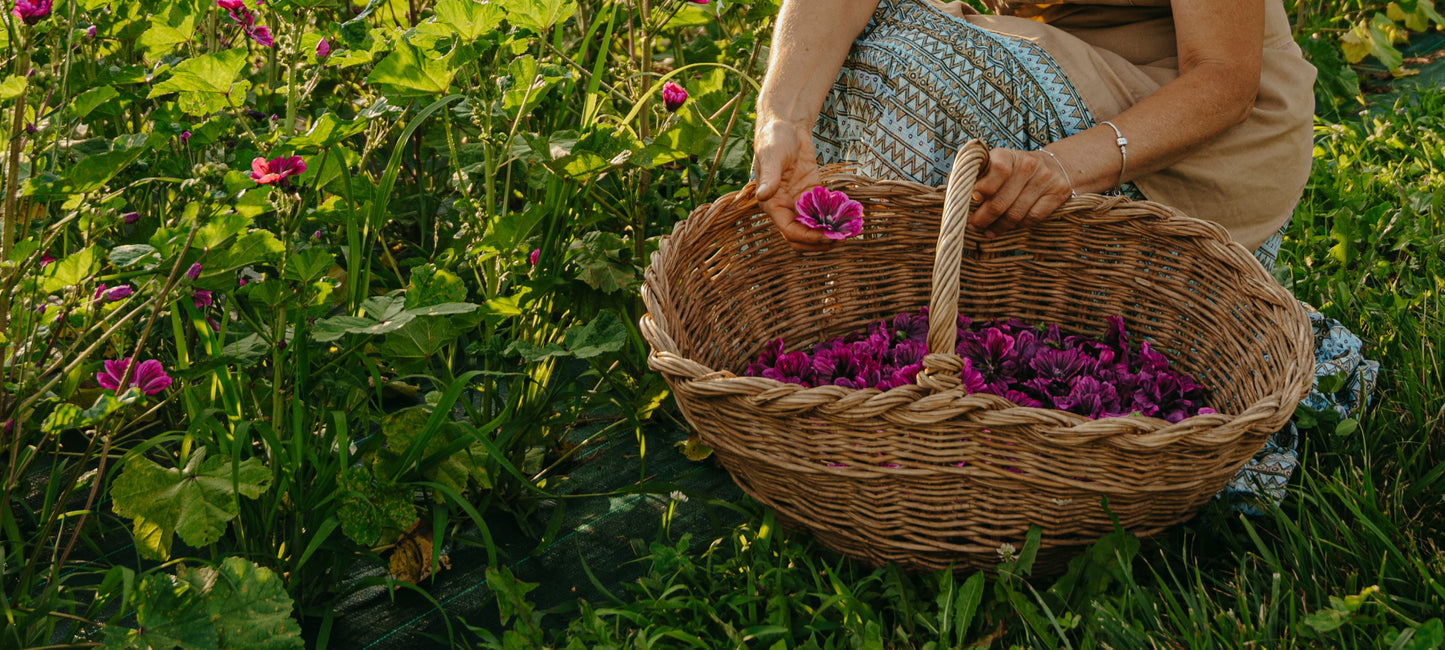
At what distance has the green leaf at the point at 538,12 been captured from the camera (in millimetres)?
1374

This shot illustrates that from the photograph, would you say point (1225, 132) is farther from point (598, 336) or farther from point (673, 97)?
point (598, 336)

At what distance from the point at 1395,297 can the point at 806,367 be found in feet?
3.85

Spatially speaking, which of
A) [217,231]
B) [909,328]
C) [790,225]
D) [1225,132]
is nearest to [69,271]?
[217,231]

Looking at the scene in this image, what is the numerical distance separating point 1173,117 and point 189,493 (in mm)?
1400

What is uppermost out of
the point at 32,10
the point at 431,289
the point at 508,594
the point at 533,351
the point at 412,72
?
the point at 32,10

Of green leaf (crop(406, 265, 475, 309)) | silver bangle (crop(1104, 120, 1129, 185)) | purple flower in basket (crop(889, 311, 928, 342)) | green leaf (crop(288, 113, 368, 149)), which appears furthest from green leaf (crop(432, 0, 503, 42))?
silver bangle (crop(1104, 120, 1129, 185))

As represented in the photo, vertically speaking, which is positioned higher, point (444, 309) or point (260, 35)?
point (260, 35)

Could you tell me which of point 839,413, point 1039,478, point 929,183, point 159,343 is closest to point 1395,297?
point 929,183

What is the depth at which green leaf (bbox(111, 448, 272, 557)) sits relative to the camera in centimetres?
111

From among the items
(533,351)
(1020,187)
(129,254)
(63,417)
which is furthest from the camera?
(1020,187)

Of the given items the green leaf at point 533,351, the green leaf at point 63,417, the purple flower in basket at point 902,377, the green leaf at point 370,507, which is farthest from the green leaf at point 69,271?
the purple flower in basket at point 902,377

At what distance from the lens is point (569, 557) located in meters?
1.48

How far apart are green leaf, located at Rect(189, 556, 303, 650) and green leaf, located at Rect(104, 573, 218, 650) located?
0.04ft

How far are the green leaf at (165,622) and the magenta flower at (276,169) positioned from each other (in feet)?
1.49
